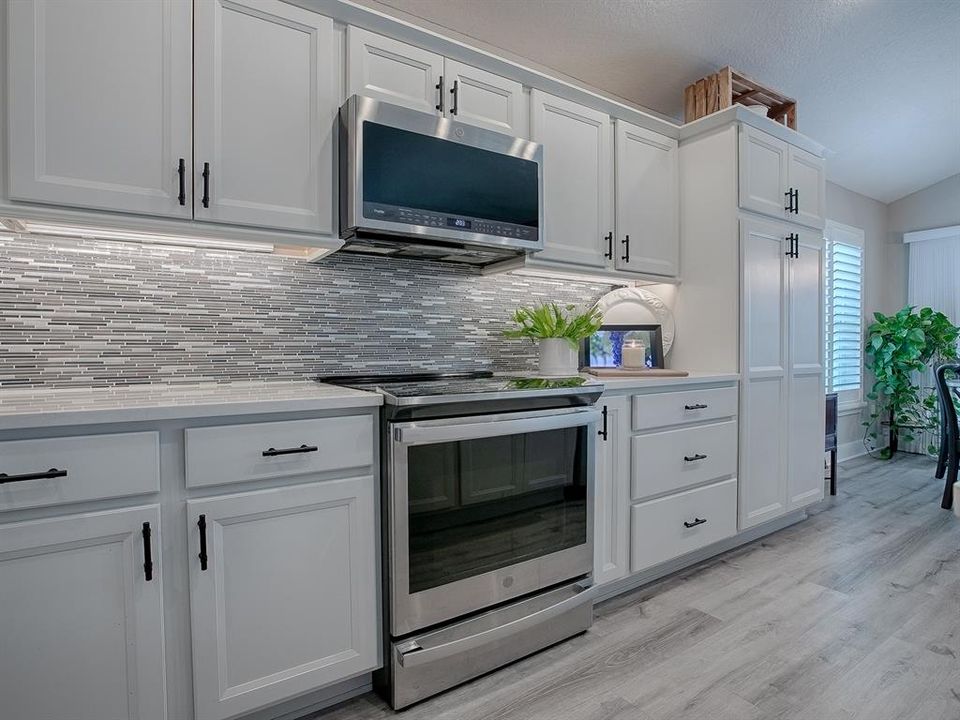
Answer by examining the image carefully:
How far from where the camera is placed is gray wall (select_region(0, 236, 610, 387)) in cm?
167

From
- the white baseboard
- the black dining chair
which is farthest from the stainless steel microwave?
the black dining chair

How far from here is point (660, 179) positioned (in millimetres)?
2848

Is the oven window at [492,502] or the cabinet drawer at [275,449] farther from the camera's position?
the oven window at [492,502]

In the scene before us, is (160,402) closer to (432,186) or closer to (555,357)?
(432,186)

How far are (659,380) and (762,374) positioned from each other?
2.88ft

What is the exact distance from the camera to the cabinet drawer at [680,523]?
2.30 meters

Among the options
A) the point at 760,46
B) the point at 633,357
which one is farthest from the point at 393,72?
the point at 760,46

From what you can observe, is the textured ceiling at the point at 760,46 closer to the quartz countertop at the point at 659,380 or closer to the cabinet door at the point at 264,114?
the cabinet door at the point at 264,114

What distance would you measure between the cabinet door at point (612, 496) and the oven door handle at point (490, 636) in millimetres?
165

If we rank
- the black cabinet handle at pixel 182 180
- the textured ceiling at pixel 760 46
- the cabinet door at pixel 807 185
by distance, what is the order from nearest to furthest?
the black cabinet handle at pixel 182 180
the textured ceiling at pixel 760 46
the cabinet door at pixel 807 185

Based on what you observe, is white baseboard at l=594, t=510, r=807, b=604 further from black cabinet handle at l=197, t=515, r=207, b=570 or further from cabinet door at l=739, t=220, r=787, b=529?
black cabinet handle at l=197, t=515, r=207, b=570

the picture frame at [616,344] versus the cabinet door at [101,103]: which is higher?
the cabinet door at [101,103]

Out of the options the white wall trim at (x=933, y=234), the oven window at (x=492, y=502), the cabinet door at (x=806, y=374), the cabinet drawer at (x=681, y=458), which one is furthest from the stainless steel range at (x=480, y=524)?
the white wall trim at (x=933, y=234)

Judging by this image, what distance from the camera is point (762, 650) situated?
1.93m
